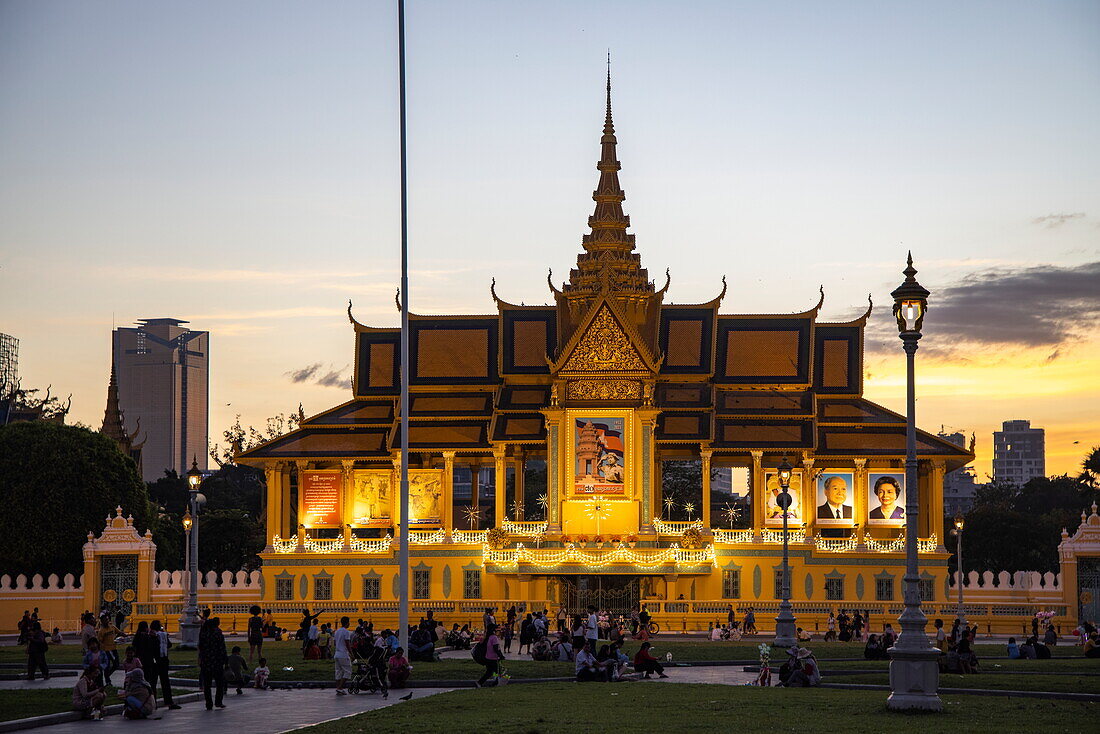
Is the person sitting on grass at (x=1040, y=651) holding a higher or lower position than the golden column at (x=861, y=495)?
lower

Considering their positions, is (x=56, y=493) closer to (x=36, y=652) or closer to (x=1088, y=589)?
(x=36, y=652)

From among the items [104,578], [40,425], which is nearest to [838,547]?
[104,578]

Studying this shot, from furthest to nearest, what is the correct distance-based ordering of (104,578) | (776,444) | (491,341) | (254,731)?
(491,341) < (776,444) < (104,578) < (254,731)

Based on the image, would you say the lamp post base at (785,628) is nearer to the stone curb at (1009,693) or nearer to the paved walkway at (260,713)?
the stone curb at (1009,693)

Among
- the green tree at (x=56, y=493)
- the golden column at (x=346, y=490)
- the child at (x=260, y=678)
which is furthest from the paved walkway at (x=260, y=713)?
the green tree at (x=56, y=493)

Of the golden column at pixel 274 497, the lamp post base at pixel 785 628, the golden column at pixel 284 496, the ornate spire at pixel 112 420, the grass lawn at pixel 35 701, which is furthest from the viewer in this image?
the ornate spire at pixel 112 420

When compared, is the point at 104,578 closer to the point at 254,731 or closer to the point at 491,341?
the point at 491,341

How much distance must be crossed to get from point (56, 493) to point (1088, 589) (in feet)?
148

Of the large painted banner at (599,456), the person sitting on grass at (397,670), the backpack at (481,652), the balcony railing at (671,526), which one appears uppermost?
the large painted banner at (599,456)

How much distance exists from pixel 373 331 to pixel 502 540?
50.8 ft

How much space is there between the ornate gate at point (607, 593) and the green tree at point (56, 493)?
22.1 metres

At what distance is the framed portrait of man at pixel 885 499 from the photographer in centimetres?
7494

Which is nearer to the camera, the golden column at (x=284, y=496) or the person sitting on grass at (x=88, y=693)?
the person sitting on grass at (x=88, y=693)

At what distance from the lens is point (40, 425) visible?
274 ft
